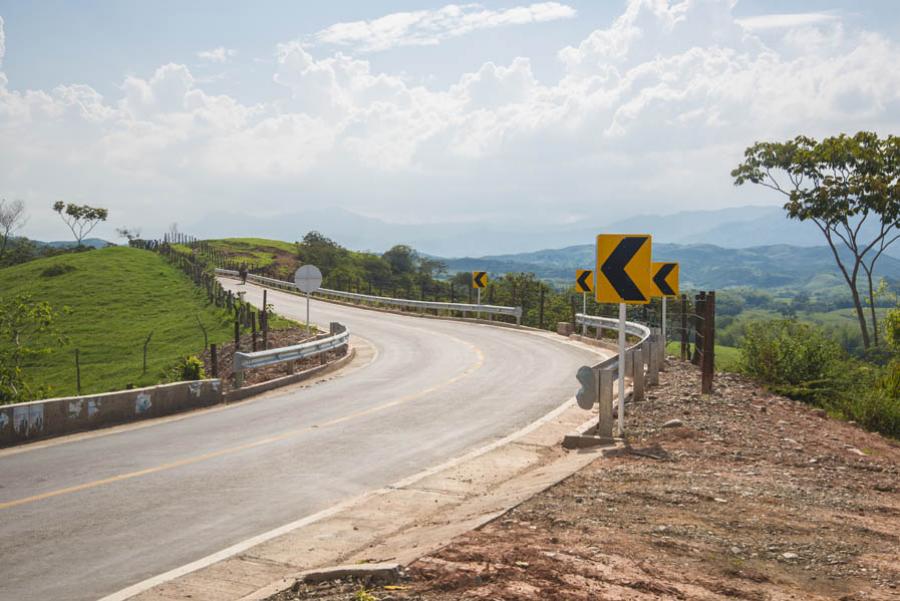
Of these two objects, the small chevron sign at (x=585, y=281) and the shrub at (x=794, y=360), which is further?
the small chevron sign at (x=585, y=281)

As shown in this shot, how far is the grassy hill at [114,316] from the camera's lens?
36.6 meters

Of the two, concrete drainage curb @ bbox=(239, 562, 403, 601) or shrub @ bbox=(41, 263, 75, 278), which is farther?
shrub @ bbox=(41, 263, 75, 278)

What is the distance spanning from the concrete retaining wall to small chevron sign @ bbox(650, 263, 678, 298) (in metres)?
10.7

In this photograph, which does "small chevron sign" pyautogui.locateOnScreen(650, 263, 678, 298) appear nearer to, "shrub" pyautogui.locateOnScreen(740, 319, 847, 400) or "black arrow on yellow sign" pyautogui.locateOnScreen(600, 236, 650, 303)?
"shrub" pyautogui.locateOnScreen(740, 319, 847, 400)

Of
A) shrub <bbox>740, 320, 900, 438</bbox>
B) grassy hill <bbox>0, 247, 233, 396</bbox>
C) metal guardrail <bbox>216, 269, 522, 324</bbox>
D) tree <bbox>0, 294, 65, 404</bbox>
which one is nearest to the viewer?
shrub <bbox>740, 320, 900, 438</bbox>

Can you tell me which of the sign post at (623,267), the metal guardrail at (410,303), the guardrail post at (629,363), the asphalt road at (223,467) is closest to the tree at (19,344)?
the asphalt road at (223,467)

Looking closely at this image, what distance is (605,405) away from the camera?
10961 mm

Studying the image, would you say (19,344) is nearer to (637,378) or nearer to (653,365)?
(653,365)

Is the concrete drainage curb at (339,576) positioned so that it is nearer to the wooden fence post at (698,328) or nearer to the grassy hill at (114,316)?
the wooden fence post at (698,328)

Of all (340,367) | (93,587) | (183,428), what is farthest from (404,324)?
(93,587)

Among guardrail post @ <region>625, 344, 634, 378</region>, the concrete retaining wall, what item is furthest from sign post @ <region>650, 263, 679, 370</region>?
the concrete retaining wall

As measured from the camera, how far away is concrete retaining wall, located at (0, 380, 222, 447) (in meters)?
12.1

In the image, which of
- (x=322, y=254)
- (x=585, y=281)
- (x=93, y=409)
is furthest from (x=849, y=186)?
(x=322, y=254)

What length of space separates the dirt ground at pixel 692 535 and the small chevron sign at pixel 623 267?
1990 millimetres
